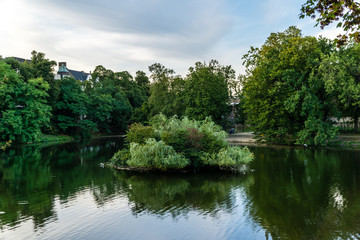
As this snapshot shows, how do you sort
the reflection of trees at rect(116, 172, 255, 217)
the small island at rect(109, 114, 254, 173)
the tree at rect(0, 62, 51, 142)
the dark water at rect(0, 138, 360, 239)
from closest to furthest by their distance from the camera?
the dark water at rect(0, 138, 360, 239) < the reflection of trees at rect(116, 172, 255, 217) < the small island at rect(109, 114, 254, 173) < the tree at rect(0, 62, 51, 142)

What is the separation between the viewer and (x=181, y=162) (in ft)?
49.8

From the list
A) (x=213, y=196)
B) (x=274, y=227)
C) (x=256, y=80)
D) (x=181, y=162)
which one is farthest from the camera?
(x=256, y=80)

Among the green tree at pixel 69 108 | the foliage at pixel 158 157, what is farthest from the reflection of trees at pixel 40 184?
the green tree at pixel 69 108

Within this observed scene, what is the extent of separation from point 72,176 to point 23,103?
2214 centimetres

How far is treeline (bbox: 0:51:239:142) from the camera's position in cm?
3264

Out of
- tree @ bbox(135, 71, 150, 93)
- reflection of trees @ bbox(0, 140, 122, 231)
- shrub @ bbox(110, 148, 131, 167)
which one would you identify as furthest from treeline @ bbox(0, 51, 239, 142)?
tree @ bbox(135, 71, 150, 93)

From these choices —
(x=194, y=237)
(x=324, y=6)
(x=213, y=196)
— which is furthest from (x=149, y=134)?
(x=324, y=6)

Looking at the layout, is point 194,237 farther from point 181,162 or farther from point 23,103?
point 23,103

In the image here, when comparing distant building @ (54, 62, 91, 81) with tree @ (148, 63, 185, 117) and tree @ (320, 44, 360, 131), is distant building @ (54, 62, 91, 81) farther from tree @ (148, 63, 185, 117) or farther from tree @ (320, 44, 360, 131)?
tree @ (320, 44, 360, 131)

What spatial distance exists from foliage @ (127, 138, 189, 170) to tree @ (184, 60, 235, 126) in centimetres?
2409

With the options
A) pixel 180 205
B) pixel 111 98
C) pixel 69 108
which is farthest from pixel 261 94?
pixel 111 98

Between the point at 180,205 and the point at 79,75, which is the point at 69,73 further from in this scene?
the point at 180,205

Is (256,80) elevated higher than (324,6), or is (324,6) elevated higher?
(256,80)

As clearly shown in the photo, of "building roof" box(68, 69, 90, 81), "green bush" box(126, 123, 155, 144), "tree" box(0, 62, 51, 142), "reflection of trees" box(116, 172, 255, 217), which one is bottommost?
"reflection of trees" box(116, 172, 255, 217)
